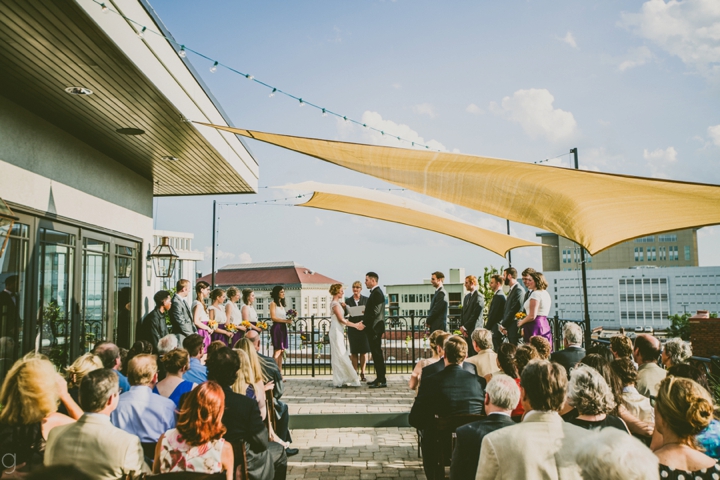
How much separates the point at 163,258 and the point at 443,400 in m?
8.69

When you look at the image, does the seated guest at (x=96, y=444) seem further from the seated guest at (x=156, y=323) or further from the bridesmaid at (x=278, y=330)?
the bridesmaid at (x=278, y=330)

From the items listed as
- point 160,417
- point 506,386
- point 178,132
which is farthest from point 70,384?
point 178,132

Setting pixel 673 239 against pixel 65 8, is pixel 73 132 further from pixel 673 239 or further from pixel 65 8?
pixel 673 239

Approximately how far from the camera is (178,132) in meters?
7.64

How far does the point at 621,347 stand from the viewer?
4.86 meters

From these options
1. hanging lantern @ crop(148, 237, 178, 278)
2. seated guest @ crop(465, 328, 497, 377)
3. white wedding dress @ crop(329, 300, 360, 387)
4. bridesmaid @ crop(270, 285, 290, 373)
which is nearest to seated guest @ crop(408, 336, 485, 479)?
seated guest @ crop(465, 328, 497, 377)

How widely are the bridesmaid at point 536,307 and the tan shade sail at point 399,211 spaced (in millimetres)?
1485

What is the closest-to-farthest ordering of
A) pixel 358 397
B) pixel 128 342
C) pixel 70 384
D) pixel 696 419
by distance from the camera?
pixel 696 419, pixel 70 384, pixel 358 397, pixel 128 342

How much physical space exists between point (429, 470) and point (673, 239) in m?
148

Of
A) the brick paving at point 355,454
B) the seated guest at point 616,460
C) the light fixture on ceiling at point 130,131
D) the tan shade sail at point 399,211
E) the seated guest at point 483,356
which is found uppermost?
the light fixture on ceiling at point 130,131

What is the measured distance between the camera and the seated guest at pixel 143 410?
3.62 metres

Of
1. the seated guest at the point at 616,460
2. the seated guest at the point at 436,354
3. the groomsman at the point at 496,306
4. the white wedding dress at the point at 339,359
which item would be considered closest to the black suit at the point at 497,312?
the groomsman at the point at 496,306

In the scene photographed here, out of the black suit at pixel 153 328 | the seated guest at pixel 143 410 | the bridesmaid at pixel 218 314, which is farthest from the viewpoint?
the bridesmaid at pixel 218 314

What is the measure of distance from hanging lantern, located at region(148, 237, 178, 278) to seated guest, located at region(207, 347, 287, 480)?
7.92 metres
